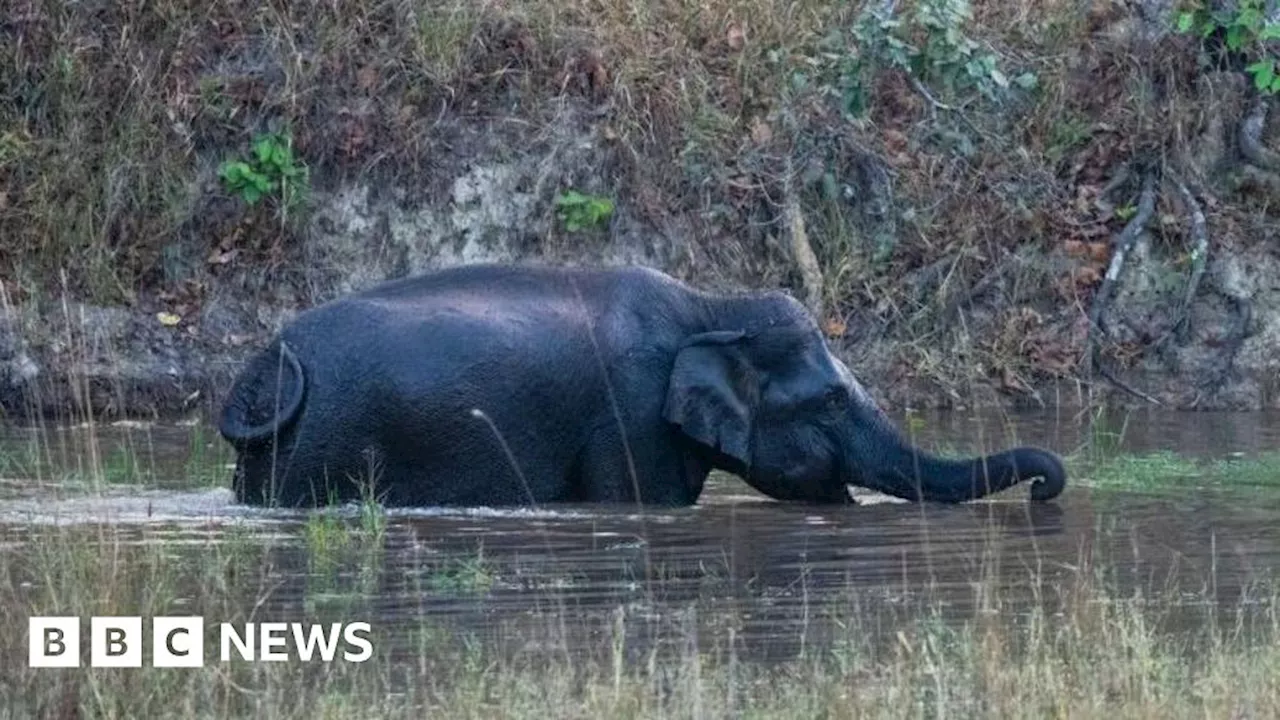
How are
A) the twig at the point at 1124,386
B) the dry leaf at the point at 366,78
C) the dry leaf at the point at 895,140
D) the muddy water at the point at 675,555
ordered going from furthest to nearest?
the dry leaf at the point at 895,140
the dry leaf at the point at 366,78
the twig at the point at 1124,386
the muddy water at the point at 675,555

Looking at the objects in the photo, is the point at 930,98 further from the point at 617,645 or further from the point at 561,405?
the point at 617,645

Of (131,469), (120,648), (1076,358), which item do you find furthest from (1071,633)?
(1076,358)

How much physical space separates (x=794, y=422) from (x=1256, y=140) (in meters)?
6.78

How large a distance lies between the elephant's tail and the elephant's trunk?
2558mm

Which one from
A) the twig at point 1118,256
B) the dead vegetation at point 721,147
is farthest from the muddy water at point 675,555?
the twig at point 1118,256

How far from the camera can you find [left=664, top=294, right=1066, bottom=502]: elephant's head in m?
12.3

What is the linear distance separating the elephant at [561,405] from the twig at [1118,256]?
5.04m

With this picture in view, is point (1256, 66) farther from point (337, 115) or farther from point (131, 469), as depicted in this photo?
point (131, 469)

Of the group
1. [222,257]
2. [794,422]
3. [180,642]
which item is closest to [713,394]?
[794,422]

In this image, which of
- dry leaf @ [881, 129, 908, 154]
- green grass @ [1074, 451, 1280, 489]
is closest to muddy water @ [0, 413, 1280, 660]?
green grass @ [1074, 451, 1280, 489]

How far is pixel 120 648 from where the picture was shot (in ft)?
25.6

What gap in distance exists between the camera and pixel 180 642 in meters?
7.95

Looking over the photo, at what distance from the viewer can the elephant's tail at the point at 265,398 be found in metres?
12.0

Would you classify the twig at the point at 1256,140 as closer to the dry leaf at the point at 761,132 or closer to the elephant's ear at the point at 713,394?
the dry leaf at the point at 761,132
